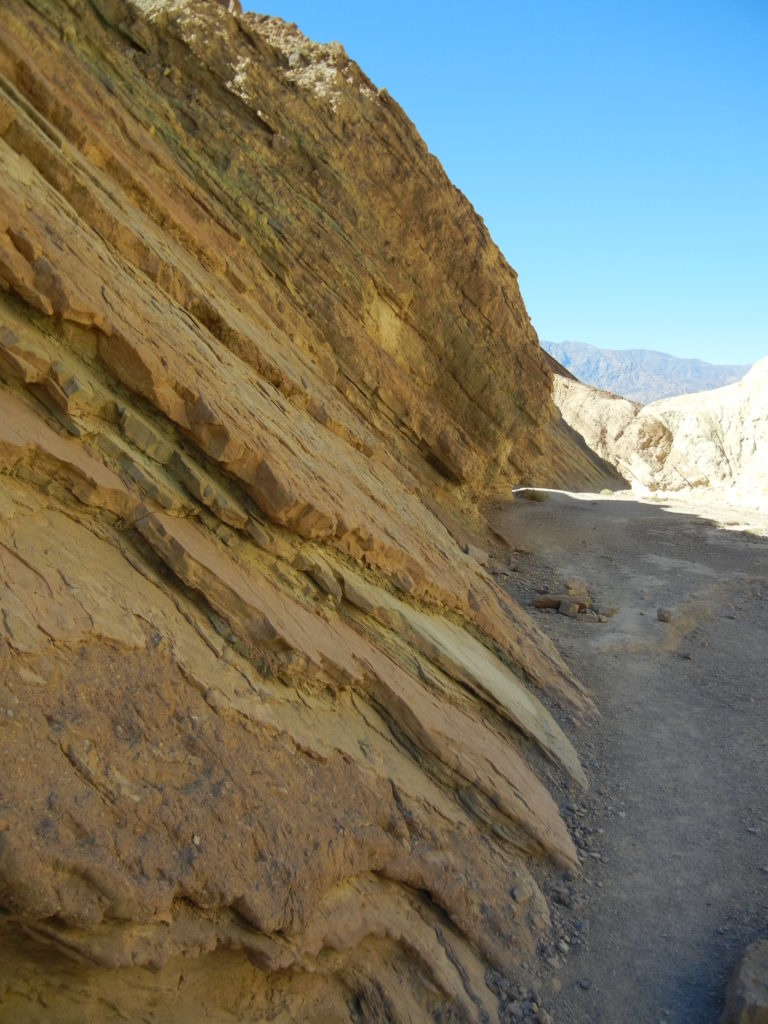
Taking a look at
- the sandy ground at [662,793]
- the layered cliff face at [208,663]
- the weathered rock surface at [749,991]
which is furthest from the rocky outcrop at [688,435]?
the weathered rock surface at [749,991]

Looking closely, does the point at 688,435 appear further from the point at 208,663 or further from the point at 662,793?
the point at 208,663

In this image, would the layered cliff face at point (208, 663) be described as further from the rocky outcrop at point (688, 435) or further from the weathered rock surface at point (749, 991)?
the rocky outcrop at point (688, 435)

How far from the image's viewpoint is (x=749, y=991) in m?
5.31

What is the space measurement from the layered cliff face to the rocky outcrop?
2346cm

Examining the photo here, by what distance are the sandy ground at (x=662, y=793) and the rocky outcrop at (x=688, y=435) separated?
1530 cm

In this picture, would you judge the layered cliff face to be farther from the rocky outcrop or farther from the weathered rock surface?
the rocky outcrop

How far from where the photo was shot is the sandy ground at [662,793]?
19.7ft

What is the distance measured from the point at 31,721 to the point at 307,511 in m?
3.22

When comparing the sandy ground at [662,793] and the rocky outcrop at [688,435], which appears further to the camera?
the rocky outcrop at [688,435]

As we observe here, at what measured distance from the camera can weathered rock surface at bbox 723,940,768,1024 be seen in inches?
203

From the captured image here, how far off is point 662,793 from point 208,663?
19.8ft

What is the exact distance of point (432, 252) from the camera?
55.5 feet

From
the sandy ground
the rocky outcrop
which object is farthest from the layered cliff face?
the rocky outcrop

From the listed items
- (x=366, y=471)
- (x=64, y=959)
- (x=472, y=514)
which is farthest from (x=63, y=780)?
(x=472, y=514)
